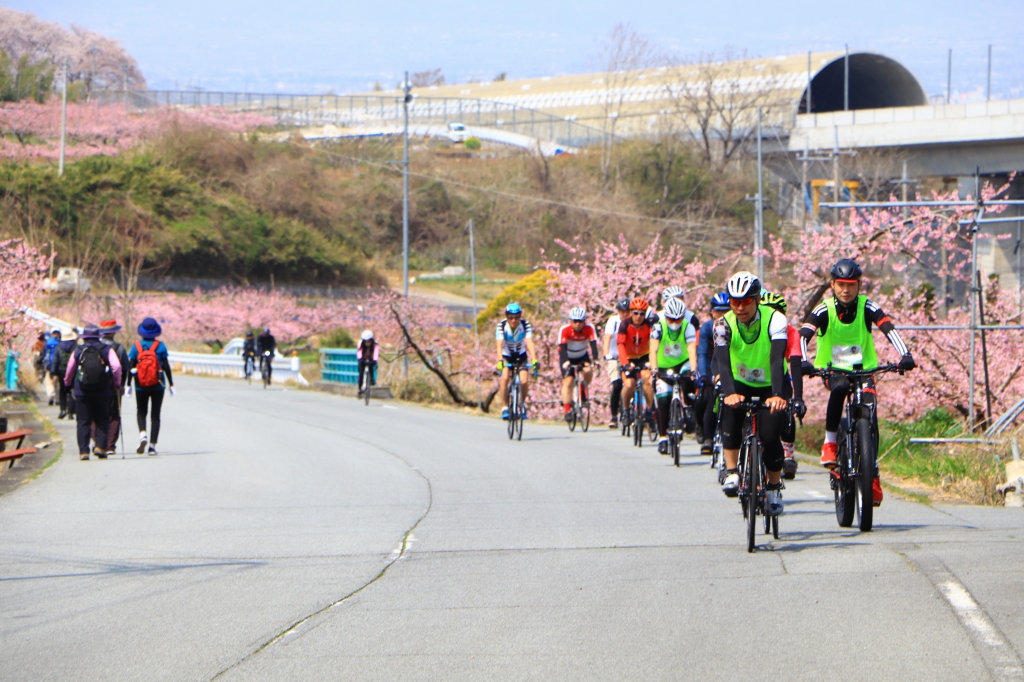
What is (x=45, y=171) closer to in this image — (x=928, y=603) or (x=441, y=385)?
(x=441, y=385)

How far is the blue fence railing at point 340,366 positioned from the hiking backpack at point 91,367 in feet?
67.6

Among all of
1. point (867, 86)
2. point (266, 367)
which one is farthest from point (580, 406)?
point (867, 86)

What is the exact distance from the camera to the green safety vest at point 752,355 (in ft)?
27.0

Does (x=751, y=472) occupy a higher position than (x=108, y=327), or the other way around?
(x=108, y=327)

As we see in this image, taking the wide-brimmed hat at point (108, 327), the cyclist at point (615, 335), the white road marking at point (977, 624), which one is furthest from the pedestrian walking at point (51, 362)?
the white road marking at point (977, 624)

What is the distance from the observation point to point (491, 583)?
289 inches

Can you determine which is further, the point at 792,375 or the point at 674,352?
the point at 674,352

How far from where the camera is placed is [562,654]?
18.5 feet

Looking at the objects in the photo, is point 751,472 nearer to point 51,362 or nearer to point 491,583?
point 491,583

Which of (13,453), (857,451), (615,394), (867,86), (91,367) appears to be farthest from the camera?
(867,86)

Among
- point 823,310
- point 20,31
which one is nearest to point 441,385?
point 823,310

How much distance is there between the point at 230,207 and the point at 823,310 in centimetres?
6951

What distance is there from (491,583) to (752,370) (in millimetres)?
2412

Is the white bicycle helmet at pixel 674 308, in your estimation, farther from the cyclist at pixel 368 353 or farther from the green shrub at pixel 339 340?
the green shrub at pixel 339 340
